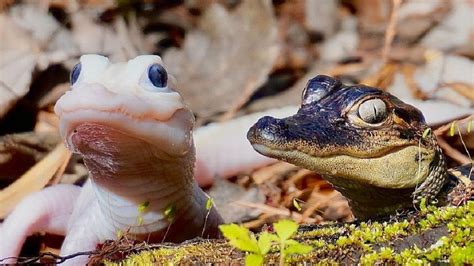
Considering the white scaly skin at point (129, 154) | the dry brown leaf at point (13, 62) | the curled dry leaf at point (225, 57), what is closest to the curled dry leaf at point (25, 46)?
the dry brown leaf at point (13, 62)

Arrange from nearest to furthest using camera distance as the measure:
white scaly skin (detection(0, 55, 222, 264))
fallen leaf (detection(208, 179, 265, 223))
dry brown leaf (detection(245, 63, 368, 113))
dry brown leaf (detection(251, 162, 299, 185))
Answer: white scaly skin (detection(0, 55, 222, 264)), fallen leaf (detection(208, 179, 265, 223)), dry brown leaf (detection(251, 162, 299, 185)), dry brown leaf (detection(245, 63, 368, 113))

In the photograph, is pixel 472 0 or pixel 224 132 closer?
pixel 224 132

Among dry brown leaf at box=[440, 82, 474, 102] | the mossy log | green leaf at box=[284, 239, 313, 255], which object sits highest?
green leaf at box=[284, 239, 313, 255]

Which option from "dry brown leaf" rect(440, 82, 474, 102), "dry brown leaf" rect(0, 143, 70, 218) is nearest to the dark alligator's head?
"dry brown leaf" rect(0, 143, 70, 218)

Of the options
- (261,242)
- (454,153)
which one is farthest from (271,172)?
(261,242)

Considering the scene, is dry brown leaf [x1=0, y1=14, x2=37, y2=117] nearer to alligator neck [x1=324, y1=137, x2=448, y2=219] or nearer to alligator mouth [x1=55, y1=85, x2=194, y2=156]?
alligator mouth [x1=55, y1=85, x2=194, y2=156]

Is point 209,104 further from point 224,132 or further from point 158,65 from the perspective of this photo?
point 158,65

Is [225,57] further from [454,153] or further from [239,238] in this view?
[239,238]

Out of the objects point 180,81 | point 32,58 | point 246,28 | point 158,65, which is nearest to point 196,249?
point 158,65
